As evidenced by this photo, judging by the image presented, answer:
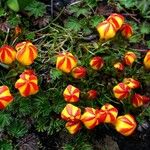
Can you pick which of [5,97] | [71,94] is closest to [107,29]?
[71,94]

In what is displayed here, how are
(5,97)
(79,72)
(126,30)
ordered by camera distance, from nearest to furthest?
(5,97)
(79,72)
(126,30)

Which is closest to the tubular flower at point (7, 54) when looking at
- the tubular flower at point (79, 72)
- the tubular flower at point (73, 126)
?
the tubular flower at point (79, 72)

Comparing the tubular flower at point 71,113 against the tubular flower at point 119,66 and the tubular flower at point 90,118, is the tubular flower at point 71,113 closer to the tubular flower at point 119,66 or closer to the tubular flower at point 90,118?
the tubular flower at point 90,118

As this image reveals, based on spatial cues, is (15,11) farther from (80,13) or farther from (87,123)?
(87,123)

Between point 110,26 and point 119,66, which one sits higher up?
point 110,26

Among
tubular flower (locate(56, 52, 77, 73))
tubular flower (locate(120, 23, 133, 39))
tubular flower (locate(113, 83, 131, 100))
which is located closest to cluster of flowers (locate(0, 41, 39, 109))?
tubular flower (locate(56, 52, 77, 73))

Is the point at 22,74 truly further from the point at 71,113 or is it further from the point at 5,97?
the point at 71,113
